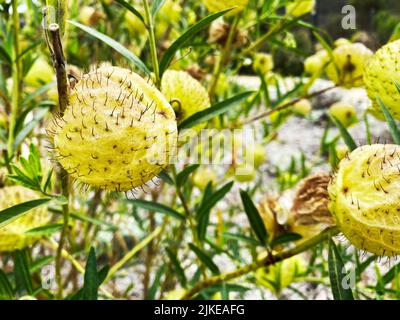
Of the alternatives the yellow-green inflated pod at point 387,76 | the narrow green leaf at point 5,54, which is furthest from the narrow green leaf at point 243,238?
the narrow green leaf at point 5,54

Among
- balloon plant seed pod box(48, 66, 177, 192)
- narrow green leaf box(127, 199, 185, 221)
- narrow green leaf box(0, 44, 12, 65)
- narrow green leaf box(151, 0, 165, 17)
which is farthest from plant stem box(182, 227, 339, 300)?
narrow green leaf box(0, 44, 12, 65)

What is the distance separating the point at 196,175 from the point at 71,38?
57cm

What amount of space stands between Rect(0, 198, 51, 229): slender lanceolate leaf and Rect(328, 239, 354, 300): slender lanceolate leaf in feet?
1.16

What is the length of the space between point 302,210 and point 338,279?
0.75ft

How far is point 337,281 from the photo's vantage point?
67 centimetres

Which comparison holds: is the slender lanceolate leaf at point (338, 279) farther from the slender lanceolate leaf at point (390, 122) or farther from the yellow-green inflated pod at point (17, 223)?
the yellow-green inflated pod at point (17, 223)

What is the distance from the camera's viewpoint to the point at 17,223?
32.1 inches

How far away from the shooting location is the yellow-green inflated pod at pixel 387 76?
0.67m

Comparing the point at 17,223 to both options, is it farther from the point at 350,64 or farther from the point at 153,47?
the point at 350,64

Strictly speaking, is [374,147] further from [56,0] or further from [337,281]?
[56,0]

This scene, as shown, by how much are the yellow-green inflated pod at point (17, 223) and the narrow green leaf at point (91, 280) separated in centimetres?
16

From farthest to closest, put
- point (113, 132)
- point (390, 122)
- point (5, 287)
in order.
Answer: point (5, 287), point (390, 122), point (113, 132)

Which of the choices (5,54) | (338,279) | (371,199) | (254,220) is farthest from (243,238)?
(5,54)
